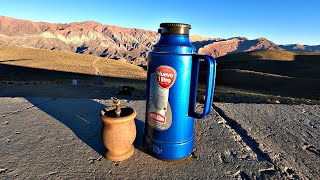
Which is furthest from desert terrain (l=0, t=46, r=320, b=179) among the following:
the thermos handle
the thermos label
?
the thermos handle

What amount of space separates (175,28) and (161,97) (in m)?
0.58

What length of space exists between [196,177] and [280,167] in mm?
838

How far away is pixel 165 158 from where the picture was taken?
2217mm

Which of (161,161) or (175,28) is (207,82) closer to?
(175,28)

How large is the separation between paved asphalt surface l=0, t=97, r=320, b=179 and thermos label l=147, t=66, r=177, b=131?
41 centimetres

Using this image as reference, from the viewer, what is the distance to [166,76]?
201 cm

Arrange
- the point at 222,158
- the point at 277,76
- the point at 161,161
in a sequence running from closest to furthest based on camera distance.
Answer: the point at 161,161
the point at 222,158
the point at 277,76

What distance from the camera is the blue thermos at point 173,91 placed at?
1.97 meters

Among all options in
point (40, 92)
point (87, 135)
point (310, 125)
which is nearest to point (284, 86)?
point (40, 92)

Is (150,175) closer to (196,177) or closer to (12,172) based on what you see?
(196,177)

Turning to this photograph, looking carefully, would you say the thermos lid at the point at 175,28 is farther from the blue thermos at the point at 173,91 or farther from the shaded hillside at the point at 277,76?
the shaded hillside at the point at 277,76

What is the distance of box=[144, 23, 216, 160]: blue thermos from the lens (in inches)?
77.5

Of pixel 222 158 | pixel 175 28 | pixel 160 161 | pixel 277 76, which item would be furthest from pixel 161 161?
pixel 277 76

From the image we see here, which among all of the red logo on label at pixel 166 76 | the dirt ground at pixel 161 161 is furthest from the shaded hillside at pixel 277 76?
the red logo on label at pixel 166 76
